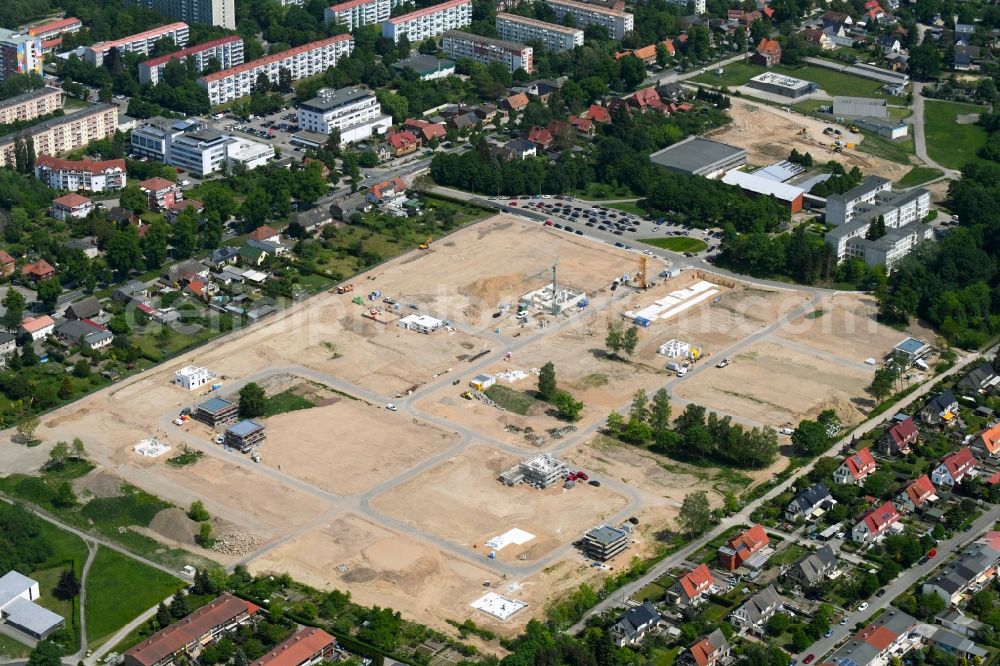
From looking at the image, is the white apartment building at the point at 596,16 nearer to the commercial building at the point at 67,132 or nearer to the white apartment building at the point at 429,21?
the white apartment building at the point at 429,21

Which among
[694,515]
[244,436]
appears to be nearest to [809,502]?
[694,515]

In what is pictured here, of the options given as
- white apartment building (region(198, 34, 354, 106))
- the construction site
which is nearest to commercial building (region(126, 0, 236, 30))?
white apartment building (region(198, 34, 354, 106))

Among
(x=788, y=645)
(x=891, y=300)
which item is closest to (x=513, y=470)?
(x=788, y=645)

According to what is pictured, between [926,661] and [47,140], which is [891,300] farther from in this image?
[47,140]

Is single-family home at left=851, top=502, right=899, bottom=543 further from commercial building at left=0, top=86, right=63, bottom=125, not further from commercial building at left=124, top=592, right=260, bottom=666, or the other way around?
commercial building at left=0, top=86, right=63, bottom=125

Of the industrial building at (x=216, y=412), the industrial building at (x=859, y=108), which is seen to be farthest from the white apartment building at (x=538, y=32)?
the industrial building at (x=216, y=412)

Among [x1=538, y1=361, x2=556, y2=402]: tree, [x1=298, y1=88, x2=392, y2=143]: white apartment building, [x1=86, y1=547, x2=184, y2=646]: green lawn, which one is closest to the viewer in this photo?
[x1=86, y1=547, x2=184, y2=646]: green lawn

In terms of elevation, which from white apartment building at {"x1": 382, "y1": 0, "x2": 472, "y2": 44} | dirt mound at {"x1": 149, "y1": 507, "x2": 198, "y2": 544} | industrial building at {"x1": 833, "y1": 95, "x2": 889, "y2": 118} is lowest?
dirt mound at {"x1": 149, "y1": 507, "x2": 198, "y2": 544}
